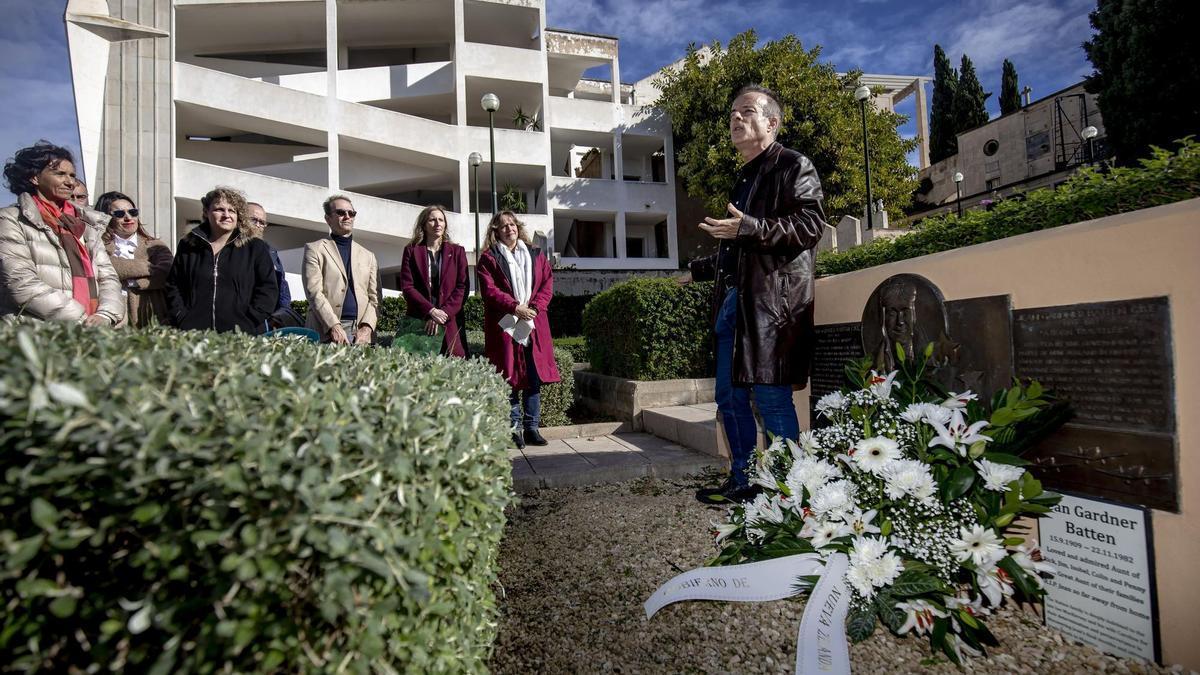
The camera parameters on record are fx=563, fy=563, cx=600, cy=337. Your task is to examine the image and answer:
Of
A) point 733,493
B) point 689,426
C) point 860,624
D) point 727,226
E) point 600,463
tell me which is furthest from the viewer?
point 689,426

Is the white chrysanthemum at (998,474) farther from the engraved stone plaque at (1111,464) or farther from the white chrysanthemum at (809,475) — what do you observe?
the white chrysanthemum at (809,475)

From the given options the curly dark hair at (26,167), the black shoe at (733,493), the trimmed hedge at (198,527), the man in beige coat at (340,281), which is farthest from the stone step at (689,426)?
the curly dark hair at (26,167)

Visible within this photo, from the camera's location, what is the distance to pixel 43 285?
3.06 metres

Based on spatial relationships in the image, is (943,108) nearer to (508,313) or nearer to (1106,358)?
(508,313)

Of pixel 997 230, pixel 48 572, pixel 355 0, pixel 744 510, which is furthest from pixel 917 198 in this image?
pixel 48 572

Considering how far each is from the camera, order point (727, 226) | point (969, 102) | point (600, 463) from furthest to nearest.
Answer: point (969, 102) < point (600, 463) < point (727, 226)

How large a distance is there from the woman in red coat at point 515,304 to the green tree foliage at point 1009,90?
3976 cm

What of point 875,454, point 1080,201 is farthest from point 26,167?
point 1080,201

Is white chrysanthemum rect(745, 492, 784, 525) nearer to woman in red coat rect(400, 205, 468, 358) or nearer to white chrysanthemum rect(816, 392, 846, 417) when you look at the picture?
white chrysanthemum rect(816, 392, 846, 417)

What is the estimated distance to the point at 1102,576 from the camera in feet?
6.45

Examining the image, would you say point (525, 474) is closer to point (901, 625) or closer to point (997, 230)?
point (901, 625)

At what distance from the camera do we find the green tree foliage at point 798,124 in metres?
20.1

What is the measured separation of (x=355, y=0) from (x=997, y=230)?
23981 mm

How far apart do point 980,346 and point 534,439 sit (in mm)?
3984
